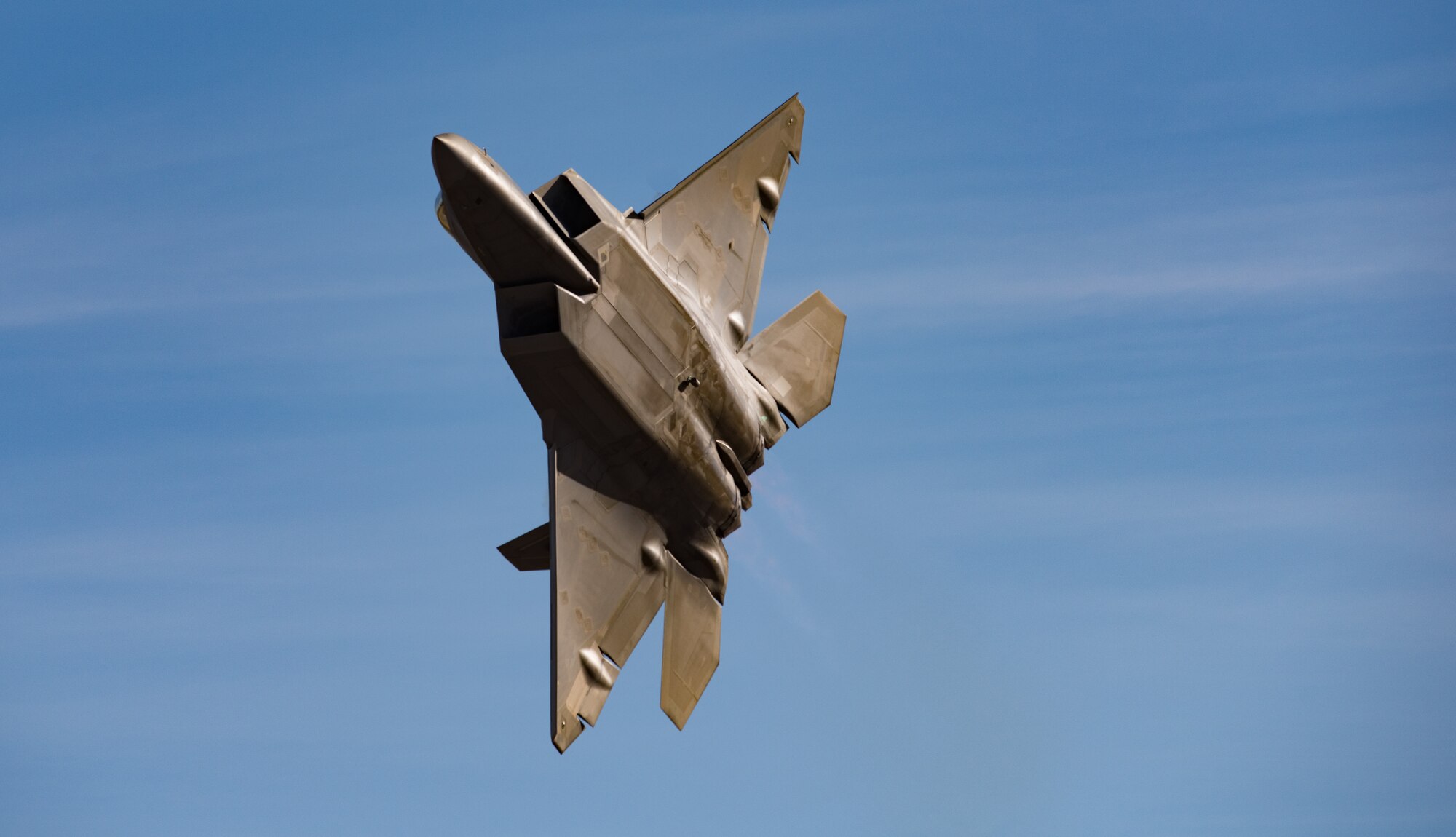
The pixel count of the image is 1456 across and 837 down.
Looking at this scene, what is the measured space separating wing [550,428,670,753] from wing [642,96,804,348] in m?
4.73

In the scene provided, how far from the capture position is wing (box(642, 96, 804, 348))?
1602 inches

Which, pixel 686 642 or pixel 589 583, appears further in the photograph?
pixel 686 642

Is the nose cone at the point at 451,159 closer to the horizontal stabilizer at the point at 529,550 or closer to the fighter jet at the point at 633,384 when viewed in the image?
the fighter jet at the point at 633,384

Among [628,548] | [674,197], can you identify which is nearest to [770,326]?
[674,197]

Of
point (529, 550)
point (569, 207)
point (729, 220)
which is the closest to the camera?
point (569, 207)

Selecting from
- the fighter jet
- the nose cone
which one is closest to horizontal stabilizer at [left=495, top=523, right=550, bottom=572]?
the fighter jet

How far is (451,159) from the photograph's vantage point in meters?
34.5

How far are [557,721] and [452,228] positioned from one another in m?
9.20

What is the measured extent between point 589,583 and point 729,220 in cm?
897

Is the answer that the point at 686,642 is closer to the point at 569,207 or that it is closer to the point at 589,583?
the point at 589,583

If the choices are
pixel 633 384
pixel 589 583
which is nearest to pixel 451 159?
pixel 633 384

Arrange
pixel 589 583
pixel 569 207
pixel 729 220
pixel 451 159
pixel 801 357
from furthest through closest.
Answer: pixel 801 357, pixel 729 220, pixel 589 583, pixel 569 207, pixel 451 159

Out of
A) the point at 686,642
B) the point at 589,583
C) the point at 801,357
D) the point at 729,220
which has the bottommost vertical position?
the point at 589,583

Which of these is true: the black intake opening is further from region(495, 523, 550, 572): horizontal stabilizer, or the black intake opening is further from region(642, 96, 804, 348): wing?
region(495, 523, 550, 572): horizontal stabilizer
